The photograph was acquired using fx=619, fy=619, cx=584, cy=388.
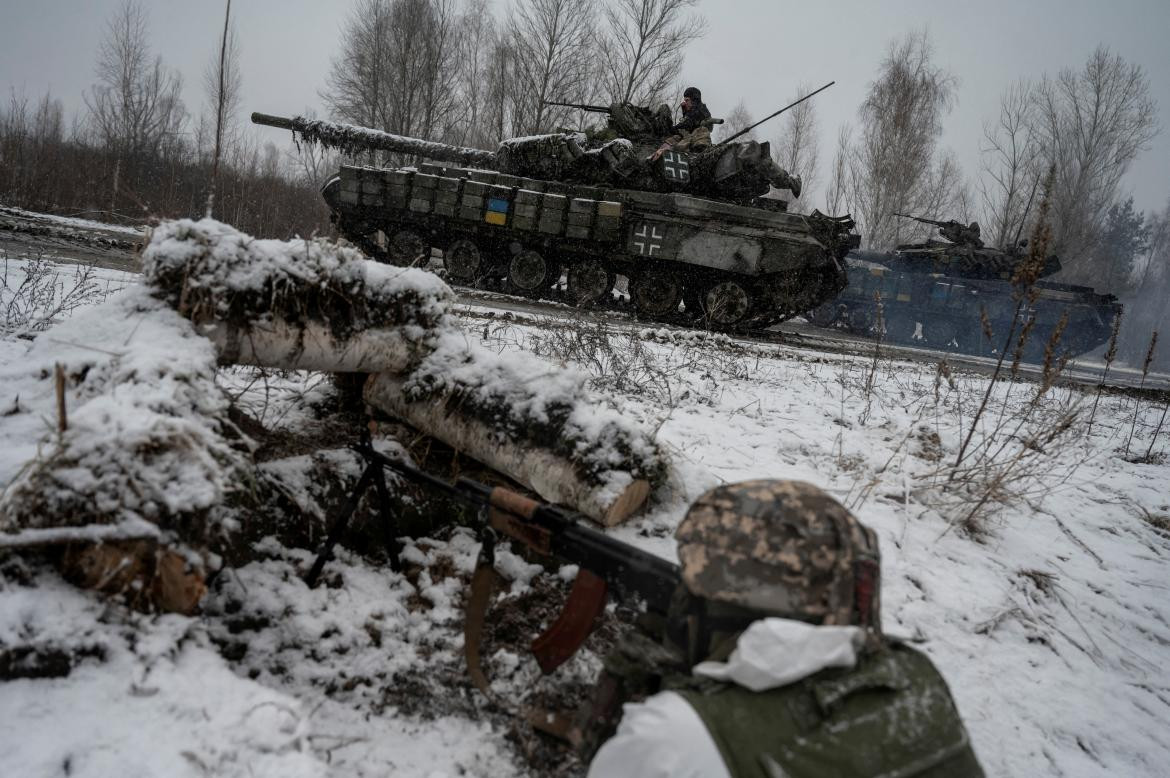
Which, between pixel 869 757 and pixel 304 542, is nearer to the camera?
pixel 869 757

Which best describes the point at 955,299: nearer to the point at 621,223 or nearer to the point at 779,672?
the point at 621,223

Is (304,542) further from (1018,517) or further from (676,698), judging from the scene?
(1018,517)

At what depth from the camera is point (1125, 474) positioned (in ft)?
14.1

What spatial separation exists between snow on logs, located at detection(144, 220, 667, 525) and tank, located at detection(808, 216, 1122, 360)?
49.4 ft

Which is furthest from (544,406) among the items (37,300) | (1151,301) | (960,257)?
(1151,301)

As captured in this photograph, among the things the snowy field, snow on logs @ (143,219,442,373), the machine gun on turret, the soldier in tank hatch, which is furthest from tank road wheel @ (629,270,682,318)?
the machine gun on turret

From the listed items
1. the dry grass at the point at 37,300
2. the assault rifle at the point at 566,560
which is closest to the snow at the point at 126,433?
the assault rifle at the point at 566,560

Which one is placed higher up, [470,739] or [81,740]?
[81,740]

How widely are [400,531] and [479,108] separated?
83.4 feet

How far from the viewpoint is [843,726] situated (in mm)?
990

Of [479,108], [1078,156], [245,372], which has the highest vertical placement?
[1078,156]

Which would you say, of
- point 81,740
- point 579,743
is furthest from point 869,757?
point 81,740

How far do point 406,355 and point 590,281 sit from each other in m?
7.98

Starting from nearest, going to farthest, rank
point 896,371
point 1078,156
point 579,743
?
point 579,743 → point 896,371 → point 1078,156
